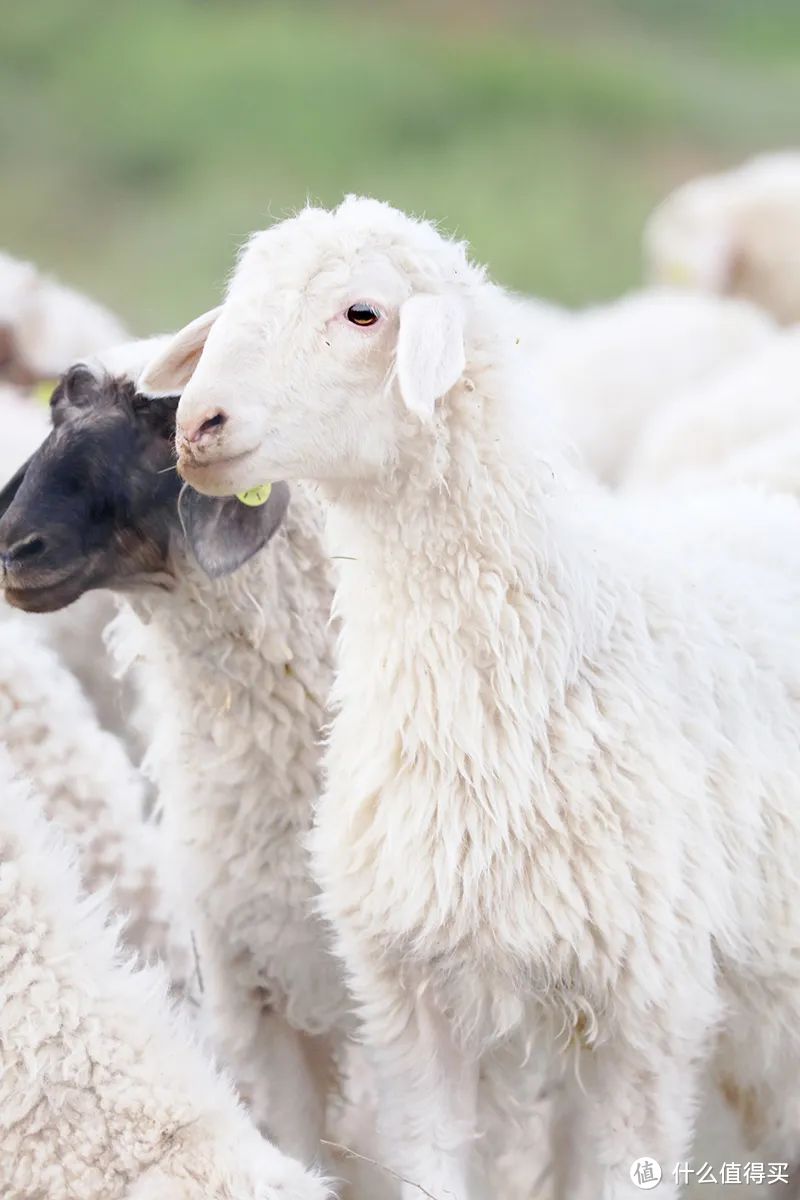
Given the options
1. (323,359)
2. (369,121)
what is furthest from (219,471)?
(369,121)

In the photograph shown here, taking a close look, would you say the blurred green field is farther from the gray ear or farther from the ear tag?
the gray ear

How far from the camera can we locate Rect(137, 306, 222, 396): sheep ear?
2.98 metres

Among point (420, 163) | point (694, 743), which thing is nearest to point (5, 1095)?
point (694, 743)

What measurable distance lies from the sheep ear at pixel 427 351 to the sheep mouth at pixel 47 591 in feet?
2.74

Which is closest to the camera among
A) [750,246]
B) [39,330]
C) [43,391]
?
[43,391]

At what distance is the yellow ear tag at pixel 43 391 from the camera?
532cm

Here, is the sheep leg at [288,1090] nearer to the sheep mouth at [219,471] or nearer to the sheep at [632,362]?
the sheep mouth at [219,471]

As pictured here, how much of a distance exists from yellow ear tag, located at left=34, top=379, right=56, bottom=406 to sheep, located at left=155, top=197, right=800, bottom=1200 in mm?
2367

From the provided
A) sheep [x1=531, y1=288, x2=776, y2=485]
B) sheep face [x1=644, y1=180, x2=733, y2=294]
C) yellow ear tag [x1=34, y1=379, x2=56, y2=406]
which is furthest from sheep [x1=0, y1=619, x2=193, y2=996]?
sheep face [x1=644, y1=180, x2=733, y2=294]

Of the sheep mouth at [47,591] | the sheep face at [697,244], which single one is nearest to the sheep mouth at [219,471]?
the sheep mouth at [47,591]

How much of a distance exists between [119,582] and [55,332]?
2.64 metres

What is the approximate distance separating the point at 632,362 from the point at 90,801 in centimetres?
388

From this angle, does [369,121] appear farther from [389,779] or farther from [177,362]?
[389,779]

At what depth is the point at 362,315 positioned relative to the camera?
8.90 feet
